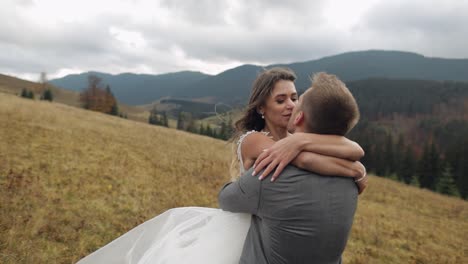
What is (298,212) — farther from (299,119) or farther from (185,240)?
(185,240)

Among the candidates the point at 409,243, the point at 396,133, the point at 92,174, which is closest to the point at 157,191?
the point at 92,174

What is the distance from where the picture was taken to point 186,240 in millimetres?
2535

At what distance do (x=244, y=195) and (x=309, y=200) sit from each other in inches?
15.1

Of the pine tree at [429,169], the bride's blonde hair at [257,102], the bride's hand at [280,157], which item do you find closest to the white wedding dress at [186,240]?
the bride's blonde hair at [257,102]

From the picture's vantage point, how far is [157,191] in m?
11.8

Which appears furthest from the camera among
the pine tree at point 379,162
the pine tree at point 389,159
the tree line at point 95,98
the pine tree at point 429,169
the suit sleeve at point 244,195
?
the pine tree at point 379,162

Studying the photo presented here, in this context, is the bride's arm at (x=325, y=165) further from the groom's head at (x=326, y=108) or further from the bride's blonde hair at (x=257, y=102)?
the bride's blonde hair at (x=257, y=102)

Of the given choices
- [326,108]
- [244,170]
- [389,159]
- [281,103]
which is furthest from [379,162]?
[326,108]

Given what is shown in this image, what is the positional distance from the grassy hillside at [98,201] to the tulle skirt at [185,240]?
3.36 meters

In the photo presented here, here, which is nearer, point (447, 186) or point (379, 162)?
point (447, 186)

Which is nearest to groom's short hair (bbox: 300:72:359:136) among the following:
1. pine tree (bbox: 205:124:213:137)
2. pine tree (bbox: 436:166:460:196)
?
pine tree (bbox: 436:166:460:196)

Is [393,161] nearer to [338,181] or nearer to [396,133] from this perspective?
[338,181]

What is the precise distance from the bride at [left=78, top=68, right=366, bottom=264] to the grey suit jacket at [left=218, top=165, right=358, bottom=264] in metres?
0.08

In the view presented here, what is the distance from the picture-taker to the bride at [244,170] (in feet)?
5.97
